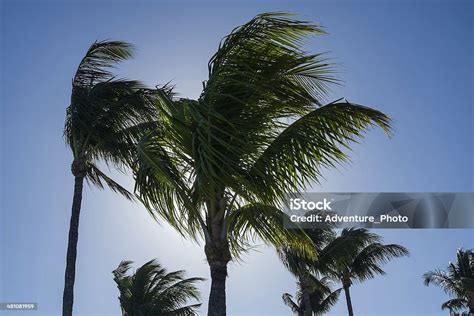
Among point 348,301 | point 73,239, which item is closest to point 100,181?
point 73,239

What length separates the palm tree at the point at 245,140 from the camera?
609 cm

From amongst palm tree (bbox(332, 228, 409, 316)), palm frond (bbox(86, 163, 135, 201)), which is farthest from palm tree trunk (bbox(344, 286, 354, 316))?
palm frond (bbox(86, 163, 135, 201))

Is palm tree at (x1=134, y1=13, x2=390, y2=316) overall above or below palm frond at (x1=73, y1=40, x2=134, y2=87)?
below

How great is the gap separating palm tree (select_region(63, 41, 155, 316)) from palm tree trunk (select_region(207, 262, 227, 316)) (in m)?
7.49

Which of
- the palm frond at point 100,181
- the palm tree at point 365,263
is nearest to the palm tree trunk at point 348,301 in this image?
the palm tree at point 365,263

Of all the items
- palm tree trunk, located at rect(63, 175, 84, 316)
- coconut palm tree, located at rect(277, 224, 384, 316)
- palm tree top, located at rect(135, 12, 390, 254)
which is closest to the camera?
palm tree top, located at rect(135, 12, 390, 254)

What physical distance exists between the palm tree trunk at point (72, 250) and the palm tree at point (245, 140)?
7.24 metres

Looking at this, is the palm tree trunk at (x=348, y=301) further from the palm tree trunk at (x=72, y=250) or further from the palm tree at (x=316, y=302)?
the palm tree trunk at (x=72, y=250)

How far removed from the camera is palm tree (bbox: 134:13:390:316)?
6.09 metres

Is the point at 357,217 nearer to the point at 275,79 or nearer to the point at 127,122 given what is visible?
Result: the point at 275,79

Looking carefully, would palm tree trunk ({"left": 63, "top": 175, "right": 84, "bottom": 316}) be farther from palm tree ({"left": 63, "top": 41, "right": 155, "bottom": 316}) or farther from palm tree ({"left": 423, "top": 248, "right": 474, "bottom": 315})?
palm tree ({"left": 423, "top": 248, "right": 474, "bottom": 315})

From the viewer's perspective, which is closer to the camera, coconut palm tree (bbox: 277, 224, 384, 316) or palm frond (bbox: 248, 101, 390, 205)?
palm frond (bbox: 248, 101, 390, 205)

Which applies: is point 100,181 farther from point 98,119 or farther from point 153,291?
point 153,291

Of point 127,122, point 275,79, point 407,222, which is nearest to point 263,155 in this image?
point 275,79
